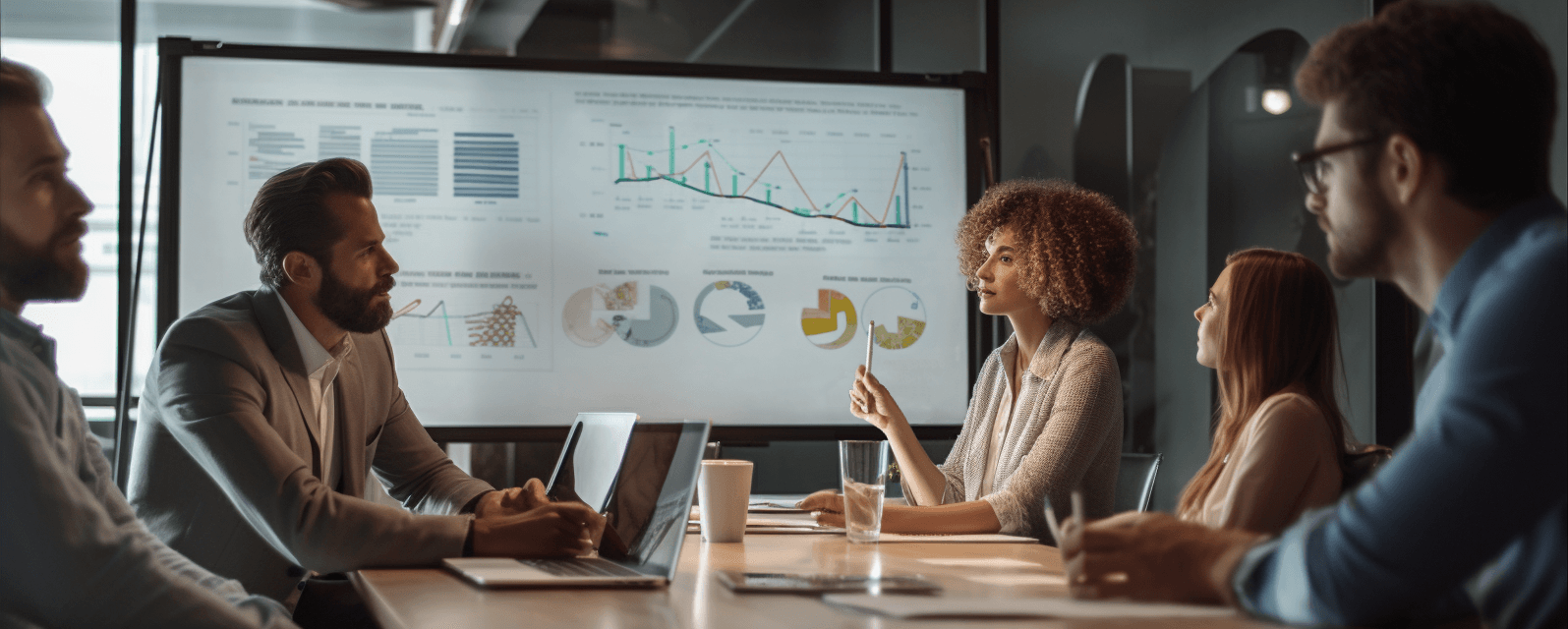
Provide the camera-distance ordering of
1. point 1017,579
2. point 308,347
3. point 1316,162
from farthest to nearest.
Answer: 1. point 308,347
2. point 1017,579
3. point 1316,162

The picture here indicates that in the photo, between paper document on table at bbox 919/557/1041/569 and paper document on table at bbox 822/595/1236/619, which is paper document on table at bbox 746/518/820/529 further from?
paper document on table at bbox 822/595/1236/619

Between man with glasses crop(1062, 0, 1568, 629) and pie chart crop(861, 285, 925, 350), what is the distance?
2.28m

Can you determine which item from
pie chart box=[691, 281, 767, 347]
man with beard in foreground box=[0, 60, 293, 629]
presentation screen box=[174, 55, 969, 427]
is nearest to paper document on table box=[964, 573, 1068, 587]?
man with beard in foreground box=[0, 60, 293, 629]

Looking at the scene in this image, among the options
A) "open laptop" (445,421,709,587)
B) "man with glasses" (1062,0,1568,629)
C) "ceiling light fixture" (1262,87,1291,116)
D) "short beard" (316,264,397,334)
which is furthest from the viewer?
"ceiling light fixture" (1262,87,1291,116)

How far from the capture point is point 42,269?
1.18 metres

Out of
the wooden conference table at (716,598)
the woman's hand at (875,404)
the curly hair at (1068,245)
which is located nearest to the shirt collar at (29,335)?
the wooden conference table at (716,598)

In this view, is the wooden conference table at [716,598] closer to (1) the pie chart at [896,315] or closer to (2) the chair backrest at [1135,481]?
(2) the chair backrest at [1135,481]

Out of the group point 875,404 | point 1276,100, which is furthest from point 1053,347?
point 1276,100

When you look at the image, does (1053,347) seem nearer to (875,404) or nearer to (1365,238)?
(875,404)

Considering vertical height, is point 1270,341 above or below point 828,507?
above

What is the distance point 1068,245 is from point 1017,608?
1.71 metres

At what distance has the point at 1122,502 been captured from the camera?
253 centimetres

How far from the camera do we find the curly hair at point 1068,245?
2605mm

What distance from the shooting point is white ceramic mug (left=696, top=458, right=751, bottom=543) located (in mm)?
1758
